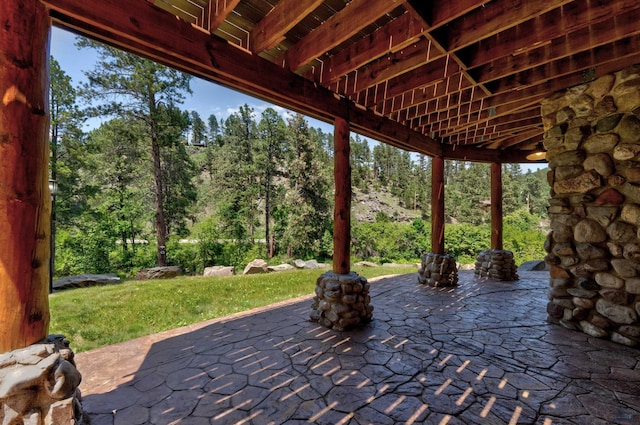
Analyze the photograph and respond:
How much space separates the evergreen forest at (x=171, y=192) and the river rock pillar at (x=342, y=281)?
29.4 ft

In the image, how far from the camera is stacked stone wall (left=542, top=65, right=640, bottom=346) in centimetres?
278

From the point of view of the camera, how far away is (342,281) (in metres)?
3.36

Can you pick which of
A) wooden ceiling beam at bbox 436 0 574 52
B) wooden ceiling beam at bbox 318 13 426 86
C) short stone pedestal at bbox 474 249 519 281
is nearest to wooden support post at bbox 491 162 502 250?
short stone pedestal at bbox 474 249 519 281

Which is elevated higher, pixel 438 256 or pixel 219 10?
pixel 219 10

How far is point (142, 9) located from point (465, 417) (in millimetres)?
3758

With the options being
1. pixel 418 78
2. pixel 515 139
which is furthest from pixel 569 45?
pixel 515 139

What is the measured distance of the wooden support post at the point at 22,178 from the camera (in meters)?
1.37

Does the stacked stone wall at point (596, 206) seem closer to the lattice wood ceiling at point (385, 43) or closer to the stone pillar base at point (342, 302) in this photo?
the lattice wood ceiling at point (385, 43)

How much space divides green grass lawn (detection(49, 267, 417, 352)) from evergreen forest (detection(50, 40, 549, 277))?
449 cm

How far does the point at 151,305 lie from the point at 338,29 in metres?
5.54

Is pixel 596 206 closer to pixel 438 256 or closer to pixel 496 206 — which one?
pixel 438 256

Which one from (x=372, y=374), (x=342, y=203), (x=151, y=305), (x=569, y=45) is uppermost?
(x=569, y=45)

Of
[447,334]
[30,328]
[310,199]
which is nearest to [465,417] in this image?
[447,334]

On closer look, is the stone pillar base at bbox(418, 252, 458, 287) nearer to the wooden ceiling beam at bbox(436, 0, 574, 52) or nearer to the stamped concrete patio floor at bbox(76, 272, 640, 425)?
the stamped concrete patio floor at bbox(76, 272, 640, 425)
